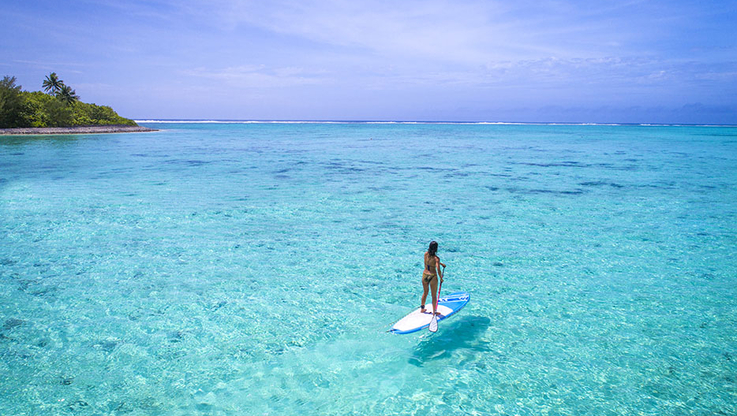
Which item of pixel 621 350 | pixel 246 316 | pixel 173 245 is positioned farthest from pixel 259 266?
pixel 621 350

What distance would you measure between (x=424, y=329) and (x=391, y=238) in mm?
5957

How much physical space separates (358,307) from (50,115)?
96.0 m

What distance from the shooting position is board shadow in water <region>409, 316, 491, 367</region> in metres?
7.21

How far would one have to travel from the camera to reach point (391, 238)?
13805mm

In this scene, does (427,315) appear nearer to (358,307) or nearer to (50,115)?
(358,307)

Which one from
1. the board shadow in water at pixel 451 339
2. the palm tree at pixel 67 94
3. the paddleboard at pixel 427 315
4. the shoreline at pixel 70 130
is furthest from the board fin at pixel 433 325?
the palm tree at pixel 67 94

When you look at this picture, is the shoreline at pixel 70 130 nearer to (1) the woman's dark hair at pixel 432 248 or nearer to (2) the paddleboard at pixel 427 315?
(2) the paddleboard at pixel 427 315

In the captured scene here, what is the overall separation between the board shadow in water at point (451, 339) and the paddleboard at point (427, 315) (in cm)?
33

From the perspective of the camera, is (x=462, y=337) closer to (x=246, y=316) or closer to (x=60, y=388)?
(x=246, y=316)

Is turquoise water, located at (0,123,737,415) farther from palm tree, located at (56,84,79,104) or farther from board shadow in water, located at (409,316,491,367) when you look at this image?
palm tree, located at (56,84,79,104)

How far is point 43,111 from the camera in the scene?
263ft

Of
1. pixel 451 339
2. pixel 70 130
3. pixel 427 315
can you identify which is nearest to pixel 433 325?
pixel 427 315

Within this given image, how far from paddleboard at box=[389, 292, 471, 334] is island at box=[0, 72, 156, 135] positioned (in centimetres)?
8814

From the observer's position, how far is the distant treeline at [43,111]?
72312 millimetres
